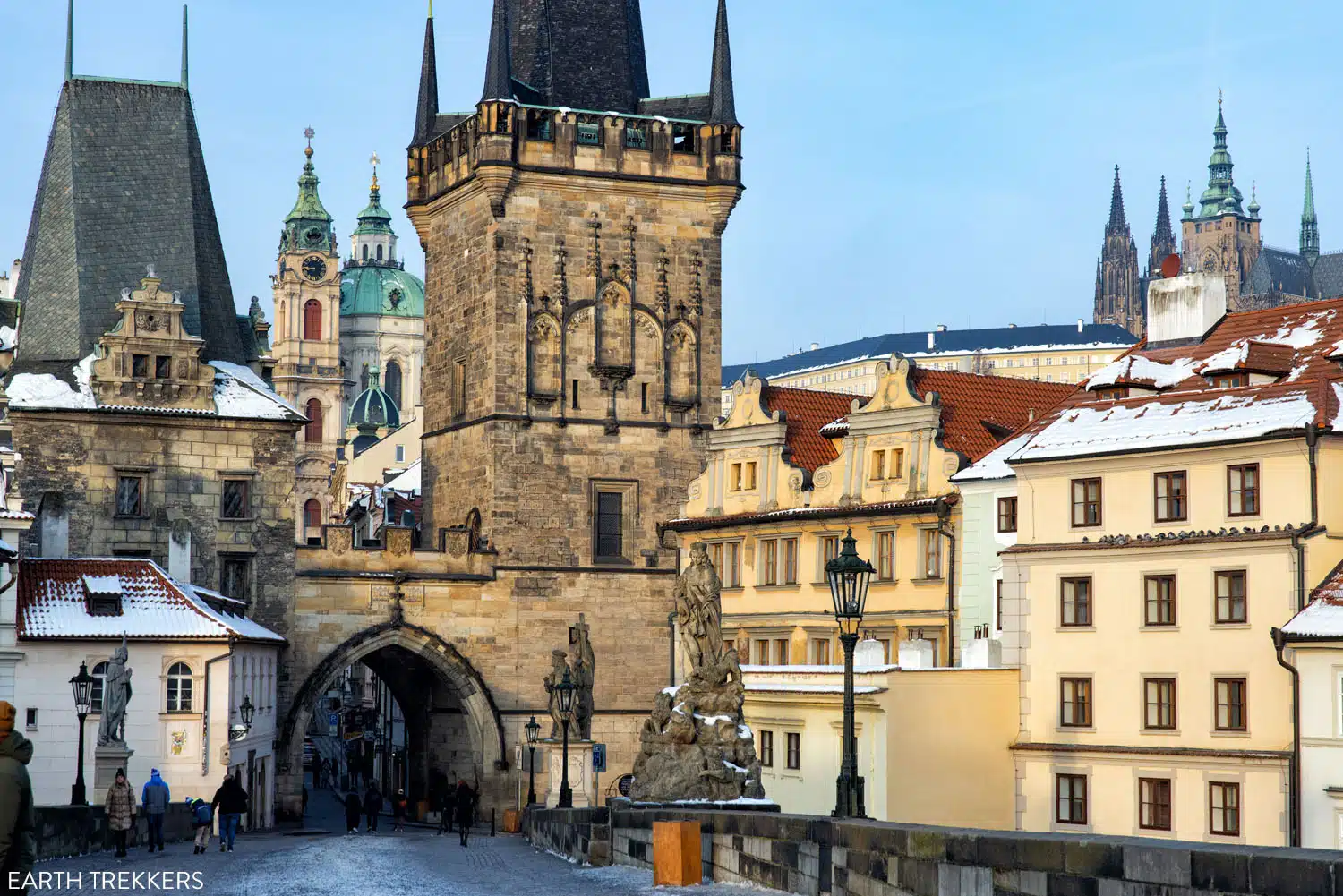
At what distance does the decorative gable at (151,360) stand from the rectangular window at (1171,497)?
2609cm

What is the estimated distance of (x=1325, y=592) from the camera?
35969mm

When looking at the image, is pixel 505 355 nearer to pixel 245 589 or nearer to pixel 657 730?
pixel 245 589

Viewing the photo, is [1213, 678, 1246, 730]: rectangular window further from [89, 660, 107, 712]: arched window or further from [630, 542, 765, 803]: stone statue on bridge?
[89, 660, 107, 712]: arched window

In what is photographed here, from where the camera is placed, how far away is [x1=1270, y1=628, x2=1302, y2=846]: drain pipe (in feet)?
115

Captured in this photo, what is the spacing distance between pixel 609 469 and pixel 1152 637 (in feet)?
77.7

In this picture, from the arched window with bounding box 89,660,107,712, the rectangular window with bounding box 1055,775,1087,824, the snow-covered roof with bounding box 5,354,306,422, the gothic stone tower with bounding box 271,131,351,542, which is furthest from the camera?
the gothic stone tower with bounding box 271,131,351,542

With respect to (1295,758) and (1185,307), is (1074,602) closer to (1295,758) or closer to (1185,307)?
(1295,758)

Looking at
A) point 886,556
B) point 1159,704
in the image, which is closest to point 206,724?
point 886,556

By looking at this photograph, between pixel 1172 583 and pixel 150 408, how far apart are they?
89.1 ft

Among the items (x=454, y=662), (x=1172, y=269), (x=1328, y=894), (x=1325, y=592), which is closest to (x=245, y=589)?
(x=454, y=662)

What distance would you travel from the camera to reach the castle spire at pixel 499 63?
59.5 metres

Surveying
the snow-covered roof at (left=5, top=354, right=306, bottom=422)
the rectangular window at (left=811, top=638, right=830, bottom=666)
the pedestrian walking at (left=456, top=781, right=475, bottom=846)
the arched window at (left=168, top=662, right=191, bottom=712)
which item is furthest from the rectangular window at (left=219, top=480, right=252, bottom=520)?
the rectangular window at (left=811, top=638, right=830, bottom=666)

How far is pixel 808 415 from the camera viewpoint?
54.7 metres

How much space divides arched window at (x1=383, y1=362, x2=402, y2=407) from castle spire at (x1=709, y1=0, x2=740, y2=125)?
137008mm
